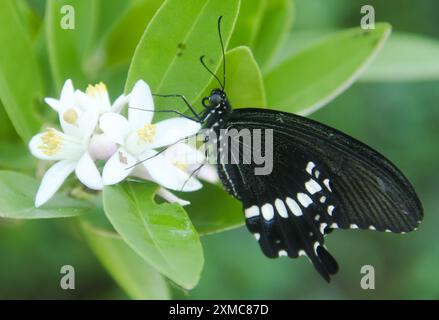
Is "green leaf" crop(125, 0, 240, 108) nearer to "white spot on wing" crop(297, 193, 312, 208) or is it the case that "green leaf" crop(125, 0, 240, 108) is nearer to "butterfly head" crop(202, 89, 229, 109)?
"butterfly head" crop(202, 89, 229, 109)

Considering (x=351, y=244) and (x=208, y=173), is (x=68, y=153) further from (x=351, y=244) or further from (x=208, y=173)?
(x=351, y=244)

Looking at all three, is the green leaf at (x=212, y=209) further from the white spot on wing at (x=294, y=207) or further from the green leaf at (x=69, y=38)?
the green leaf at (x=69, y=38)

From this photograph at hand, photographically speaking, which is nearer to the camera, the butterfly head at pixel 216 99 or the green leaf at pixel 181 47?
the green leaf at pixel 181 47

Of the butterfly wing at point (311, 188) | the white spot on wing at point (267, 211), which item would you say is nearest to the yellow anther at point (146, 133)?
the butterfly wing at point (311, 188)

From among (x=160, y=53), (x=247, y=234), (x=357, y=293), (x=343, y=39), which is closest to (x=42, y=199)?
(x=160, y=53)

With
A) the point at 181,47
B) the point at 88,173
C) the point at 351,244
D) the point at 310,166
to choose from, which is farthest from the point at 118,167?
the point at 351,244

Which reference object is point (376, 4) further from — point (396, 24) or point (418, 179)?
point (418, 179)

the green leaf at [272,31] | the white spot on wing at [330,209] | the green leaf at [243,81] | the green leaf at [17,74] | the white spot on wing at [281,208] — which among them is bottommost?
the white spot on wing at [330,209]

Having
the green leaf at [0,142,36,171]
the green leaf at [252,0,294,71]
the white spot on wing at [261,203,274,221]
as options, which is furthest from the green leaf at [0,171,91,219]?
the green leaf at [252,0,294,71]
